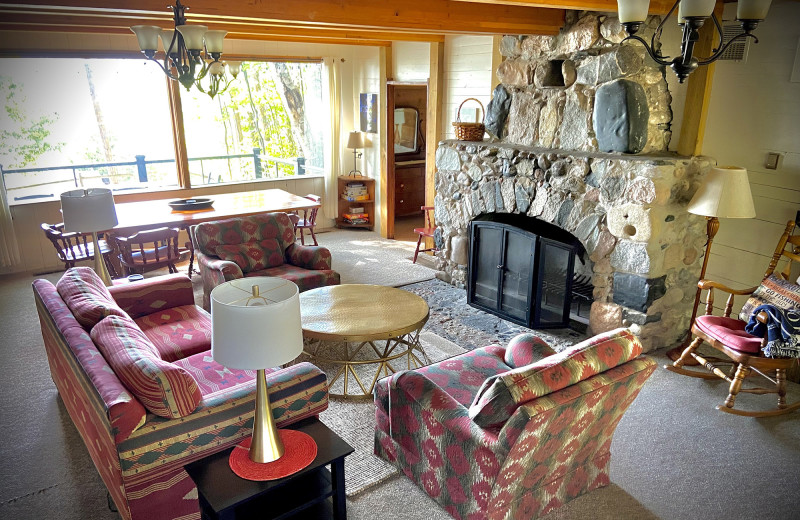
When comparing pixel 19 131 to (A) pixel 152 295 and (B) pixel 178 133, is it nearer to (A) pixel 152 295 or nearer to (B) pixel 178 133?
(B) pixel 178 133

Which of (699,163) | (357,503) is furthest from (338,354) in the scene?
(699,163)

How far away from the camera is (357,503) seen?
266 cm

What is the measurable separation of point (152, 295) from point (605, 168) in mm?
3295

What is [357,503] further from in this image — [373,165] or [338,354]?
[373,165]

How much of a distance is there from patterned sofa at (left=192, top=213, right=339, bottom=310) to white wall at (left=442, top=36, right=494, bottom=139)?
2308 mm

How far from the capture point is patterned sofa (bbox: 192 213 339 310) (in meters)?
4.55

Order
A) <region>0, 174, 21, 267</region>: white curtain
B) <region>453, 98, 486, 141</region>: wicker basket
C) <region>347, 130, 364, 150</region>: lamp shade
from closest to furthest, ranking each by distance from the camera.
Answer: <region>453, 98, 486, 141</region>: wicker basket, <region>0, 174, 21, 267</region>: white curtain, <region>347, 130, 364, 150</region>: lamp shade

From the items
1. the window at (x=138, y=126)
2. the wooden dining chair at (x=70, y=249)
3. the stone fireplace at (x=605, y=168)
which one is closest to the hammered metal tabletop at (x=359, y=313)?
the stone fireplace at (x=605, y=168)

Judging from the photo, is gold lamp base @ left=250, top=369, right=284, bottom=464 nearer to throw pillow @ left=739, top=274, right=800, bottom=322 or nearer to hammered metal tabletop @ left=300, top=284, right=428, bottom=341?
hammered metal tabletop @ left=300, top=284, right=428, bottom=341

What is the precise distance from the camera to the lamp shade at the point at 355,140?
735cm

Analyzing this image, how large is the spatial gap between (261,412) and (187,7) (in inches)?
100

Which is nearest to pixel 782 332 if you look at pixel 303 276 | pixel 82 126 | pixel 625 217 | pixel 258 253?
pixel 625 217

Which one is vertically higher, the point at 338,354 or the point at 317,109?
the point at 317,109

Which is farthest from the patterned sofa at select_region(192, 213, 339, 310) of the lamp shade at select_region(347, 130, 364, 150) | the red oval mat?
the lamp shade at select_region(347, 130, 364, 150)
